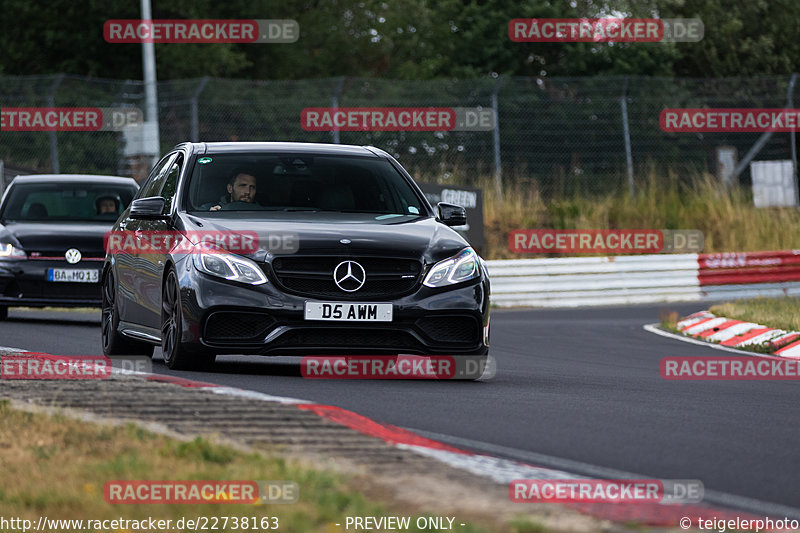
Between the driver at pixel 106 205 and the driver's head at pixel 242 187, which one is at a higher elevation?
the driver at pixel 106 205

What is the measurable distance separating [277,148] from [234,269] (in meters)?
1.67

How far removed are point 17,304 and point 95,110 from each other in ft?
43.4

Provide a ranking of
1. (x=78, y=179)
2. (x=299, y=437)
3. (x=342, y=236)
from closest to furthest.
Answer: (x=299, y=437)
(x=342, y=236)
(x=78, y=179)

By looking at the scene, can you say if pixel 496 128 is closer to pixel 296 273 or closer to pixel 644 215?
pixel 644 215

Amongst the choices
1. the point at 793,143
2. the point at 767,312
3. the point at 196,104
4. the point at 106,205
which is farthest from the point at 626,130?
the point at 106,205

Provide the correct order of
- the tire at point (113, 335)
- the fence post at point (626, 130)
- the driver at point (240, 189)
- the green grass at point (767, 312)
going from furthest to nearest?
1. the fence post at point (626, 130)
2. the green grass at point (767, 312)
3. the tire at point (113, 335)
4. the driver at point (240, 189)

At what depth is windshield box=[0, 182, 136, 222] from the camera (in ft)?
56.8

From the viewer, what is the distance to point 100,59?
157ft

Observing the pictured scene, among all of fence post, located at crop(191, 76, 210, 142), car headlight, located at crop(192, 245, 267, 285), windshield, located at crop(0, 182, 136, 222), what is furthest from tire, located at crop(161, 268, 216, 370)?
fence post, located at crop(191, 76, 210, 142)

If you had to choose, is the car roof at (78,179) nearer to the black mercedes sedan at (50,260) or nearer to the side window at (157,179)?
the black mercedes sedan at (50,260)

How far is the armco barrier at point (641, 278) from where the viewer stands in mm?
23312

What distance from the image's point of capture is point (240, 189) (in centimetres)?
1036

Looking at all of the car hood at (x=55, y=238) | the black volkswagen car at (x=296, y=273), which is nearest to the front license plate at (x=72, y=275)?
the car hood at (x=55, y=238)

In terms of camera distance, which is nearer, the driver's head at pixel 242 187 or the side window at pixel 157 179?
the driver's head at pixel 242 187
